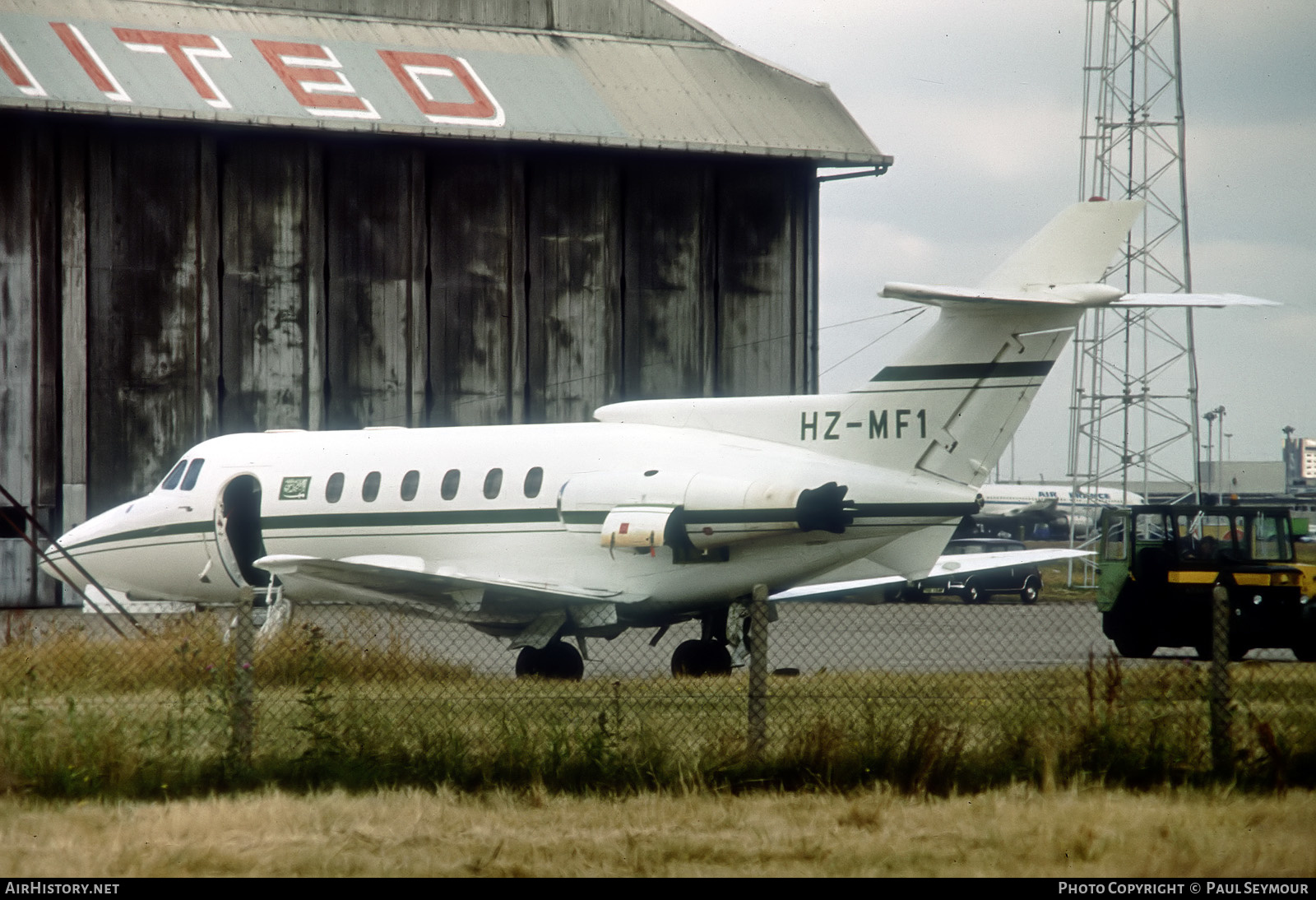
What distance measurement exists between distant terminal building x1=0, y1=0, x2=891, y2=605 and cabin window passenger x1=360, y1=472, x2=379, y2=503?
1171 cm

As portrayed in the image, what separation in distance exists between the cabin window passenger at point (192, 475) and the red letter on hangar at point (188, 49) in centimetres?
1037

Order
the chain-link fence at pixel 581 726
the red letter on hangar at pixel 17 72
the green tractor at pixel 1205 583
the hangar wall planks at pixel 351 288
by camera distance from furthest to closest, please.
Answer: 1. the hangar wall planks at pixel 351 288
2. the red letter on hangar at pixel 17 72
3. the green tractor at pixel 1205 583
4. the chain-link fence at pixel 581 726

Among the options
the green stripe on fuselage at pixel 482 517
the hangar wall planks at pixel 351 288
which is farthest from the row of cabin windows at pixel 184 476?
the hangar wall planks at pixel 351 288

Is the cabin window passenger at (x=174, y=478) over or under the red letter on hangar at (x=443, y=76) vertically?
under

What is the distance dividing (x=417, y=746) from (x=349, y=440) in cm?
988

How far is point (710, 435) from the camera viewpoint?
1728 centimetres

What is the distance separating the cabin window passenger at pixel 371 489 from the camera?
62.1 ft

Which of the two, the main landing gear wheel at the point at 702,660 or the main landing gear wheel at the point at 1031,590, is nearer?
the main landing gear wheel at the point at 702,660

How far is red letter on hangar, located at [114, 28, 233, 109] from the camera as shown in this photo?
29031 mm

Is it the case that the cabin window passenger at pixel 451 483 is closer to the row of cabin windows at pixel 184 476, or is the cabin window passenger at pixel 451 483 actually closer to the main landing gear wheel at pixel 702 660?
the main landing gear wheel at pixel 702 660

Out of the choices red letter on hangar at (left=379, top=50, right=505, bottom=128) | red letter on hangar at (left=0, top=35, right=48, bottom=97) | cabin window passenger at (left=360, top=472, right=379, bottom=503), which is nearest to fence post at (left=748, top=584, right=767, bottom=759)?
cabin window passenger at (left=360, top=472, right=379, bottom=503)

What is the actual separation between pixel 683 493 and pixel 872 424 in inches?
81.9
